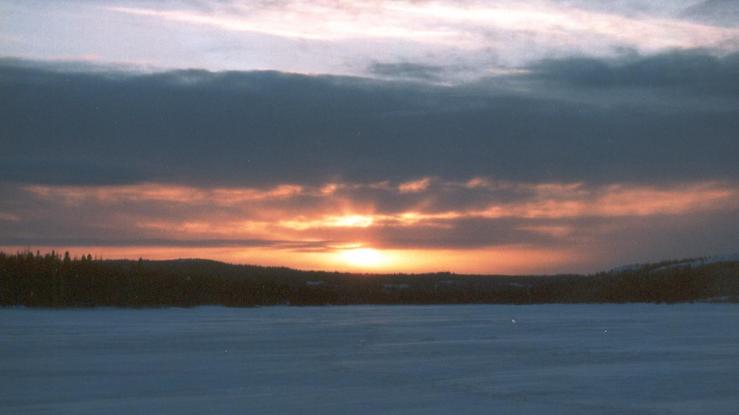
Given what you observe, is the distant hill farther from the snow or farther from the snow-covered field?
the snow-covered field

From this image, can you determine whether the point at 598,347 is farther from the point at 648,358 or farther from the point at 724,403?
the point at 724,403

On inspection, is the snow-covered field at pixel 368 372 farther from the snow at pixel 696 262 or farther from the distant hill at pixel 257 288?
the snow at pixel 696 262

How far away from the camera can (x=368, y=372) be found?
30.5ft

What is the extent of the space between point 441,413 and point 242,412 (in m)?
1.36

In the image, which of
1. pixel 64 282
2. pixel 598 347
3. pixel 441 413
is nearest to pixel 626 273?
pixel 64 282

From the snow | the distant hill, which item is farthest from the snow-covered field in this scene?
the snow

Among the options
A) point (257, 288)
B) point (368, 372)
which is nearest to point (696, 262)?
point (257, 288)

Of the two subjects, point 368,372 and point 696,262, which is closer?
point 368,372

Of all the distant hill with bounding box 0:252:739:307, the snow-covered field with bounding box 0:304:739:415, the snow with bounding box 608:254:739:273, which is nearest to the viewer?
the snow-covered field with bounding box 0:304:739:415

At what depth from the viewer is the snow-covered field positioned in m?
7.06

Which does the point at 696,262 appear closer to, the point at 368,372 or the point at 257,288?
the point at 257,288

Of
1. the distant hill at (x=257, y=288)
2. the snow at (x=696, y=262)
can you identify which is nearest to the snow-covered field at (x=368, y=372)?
the distant hill at (x=257, y=288)

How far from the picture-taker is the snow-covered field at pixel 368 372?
706 centimetres

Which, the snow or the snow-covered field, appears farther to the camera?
the snow
